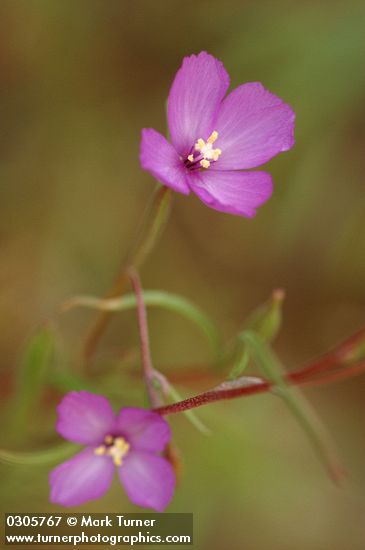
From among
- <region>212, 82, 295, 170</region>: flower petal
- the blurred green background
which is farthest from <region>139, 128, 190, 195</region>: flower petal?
the blurred green background

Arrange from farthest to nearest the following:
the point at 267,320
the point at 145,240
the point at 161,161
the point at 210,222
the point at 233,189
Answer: the point at 210,222 < the point at 267,320 < the point at 145,240 < the point at 233,189 < the point at 161,161

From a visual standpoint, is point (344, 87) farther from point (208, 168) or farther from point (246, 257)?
point (208, 168)

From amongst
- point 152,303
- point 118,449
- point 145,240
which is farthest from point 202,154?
point 118,449

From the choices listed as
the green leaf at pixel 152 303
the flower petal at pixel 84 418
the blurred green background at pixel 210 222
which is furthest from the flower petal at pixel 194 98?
the blurred green background at pixel 210 222

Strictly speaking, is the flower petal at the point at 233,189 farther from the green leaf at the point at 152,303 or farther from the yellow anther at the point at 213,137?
the green leaf at the point at 152,303

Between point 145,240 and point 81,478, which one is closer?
point 81,478

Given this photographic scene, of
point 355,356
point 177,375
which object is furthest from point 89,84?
point 355,356

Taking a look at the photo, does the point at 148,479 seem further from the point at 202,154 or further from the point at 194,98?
the point at 194,98
